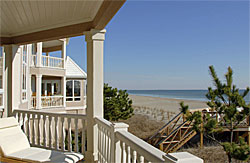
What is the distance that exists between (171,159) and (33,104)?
1109 centimetres

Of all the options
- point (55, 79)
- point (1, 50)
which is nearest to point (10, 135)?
point (1, 50)

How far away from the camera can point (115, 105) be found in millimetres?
12516

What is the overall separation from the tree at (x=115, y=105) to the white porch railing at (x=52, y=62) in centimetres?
322

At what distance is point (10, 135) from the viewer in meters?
3.10

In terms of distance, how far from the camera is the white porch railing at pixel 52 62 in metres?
11.2

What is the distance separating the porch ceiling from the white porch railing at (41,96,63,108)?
24.2 feet

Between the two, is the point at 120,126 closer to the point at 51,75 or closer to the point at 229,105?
the point at 229,105

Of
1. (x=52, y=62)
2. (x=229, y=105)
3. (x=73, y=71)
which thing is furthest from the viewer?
(x=73, y=71)

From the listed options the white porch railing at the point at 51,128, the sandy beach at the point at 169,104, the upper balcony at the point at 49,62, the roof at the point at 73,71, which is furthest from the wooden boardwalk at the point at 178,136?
the sandy beach at the point at 169,104

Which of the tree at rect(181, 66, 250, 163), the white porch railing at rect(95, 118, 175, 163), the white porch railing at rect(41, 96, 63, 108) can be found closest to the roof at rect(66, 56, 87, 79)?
the white porch railing at rect(41, 96, 63, 108)

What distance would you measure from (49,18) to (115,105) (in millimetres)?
9590

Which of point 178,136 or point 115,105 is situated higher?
point 115,105

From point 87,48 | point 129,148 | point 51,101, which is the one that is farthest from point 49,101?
point 129,148

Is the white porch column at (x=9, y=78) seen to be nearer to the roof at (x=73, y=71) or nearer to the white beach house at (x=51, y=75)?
the white beach house at (x=51, y=75)
